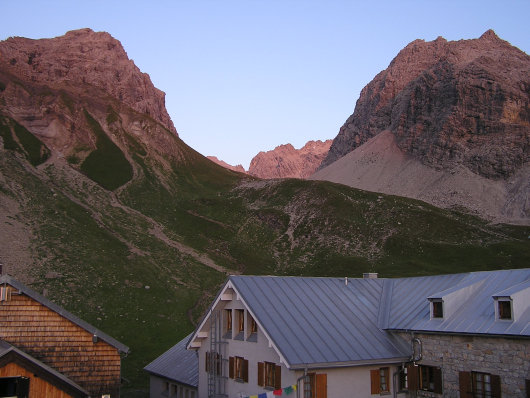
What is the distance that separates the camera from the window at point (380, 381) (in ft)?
83.8

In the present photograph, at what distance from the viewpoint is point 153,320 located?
60.4 m

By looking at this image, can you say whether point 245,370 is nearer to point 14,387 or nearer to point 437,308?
point 437,308

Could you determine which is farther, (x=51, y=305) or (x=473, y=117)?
(x=473, y=117)

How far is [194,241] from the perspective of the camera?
97.8 meters

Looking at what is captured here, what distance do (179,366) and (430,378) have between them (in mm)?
17677

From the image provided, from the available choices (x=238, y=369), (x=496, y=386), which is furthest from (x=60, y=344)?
(x=496, y=386)

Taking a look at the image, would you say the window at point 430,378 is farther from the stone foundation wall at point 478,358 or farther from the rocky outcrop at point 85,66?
the rocky outcrop at point 85,66

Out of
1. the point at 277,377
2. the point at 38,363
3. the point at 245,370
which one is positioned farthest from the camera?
the point at 245,370

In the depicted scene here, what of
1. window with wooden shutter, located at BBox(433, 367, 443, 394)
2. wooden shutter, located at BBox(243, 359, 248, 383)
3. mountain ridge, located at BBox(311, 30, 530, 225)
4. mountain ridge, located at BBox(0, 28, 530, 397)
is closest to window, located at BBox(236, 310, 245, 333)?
wooden shutter, located at BBox(243, 359, 248, 383)

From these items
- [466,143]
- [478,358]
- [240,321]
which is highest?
[466,143]

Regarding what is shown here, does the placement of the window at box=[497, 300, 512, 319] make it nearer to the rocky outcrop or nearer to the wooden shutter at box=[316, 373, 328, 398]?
the wooden shutter at box=[316, 373, 328, 398]

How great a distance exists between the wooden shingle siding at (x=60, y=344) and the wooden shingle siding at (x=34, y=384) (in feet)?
5.27

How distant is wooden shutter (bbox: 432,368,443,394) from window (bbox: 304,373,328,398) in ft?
17.6

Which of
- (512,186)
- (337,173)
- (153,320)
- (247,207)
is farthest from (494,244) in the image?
(337,173)
